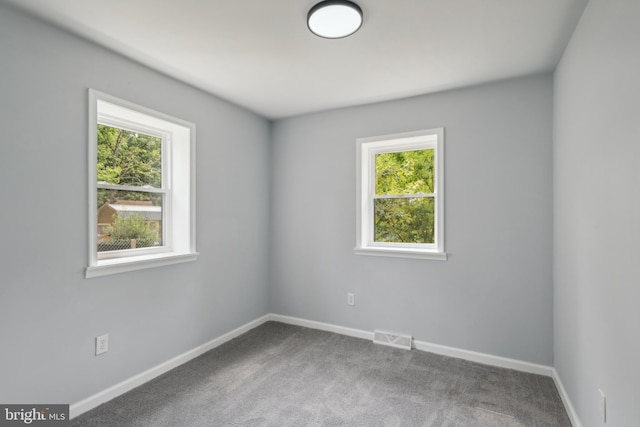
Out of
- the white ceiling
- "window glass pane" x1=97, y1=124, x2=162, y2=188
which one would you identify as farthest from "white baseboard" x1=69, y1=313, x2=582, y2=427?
the white ceiling

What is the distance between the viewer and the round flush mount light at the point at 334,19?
1.77m

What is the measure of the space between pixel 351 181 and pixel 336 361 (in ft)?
5.83

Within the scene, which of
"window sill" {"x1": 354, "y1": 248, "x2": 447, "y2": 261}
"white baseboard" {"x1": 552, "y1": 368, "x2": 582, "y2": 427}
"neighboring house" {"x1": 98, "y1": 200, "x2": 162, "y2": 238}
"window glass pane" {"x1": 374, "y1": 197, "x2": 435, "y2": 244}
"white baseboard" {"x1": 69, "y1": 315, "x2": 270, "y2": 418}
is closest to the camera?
"white baseboard" {"x1": 552, "y1": 368, "x2": 582, "y2": 427}

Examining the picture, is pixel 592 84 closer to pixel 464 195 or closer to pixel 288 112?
pixel 464 195

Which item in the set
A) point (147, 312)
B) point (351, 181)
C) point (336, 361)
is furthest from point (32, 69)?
point (336, 361)

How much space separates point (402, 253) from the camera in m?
3.18

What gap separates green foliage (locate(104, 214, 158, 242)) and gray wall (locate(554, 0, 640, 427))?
3076mm

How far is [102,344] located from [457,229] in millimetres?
2949

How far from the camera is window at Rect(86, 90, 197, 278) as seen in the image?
2.29 metres

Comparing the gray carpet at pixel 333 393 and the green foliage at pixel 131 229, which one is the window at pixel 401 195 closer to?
the gray carpet at pixel 333 393

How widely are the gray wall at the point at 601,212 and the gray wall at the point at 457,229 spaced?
309 mm

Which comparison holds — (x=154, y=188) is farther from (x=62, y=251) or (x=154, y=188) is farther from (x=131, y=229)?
(x=62, y=251)

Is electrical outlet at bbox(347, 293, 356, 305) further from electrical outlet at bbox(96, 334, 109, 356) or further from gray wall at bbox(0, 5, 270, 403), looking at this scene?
electrical outlet at bbox(96, 334, 109, 356)

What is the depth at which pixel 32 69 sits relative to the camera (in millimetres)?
1892
